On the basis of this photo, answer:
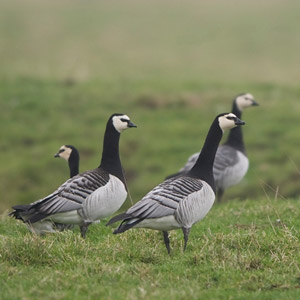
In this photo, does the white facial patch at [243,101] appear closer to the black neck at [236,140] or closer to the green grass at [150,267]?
the black neck at [236,140]

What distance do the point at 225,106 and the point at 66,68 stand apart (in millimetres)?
9843

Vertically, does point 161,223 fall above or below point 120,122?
below

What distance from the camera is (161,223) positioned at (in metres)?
8.27

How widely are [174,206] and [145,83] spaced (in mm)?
19118

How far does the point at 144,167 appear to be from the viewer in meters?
19.0

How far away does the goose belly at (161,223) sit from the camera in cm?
812

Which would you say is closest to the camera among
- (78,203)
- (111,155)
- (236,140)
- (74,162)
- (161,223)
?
(161,223)

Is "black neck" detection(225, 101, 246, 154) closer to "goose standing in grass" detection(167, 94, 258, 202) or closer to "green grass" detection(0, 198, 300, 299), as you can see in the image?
"goose standing in grass" detection(167, 94, 258, 202)

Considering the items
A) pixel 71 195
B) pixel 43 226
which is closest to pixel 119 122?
pixel 71 195

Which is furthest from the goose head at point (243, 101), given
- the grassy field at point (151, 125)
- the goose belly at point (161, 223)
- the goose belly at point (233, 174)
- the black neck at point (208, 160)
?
the goose belly at point (161, 223)

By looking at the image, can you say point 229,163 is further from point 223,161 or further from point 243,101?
point 243,101

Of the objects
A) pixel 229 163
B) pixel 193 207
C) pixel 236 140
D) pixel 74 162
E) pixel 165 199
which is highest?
pixel 165 199

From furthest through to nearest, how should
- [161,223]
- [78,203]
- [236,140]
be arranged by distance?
[236,140]
[78,203]
[161,223]

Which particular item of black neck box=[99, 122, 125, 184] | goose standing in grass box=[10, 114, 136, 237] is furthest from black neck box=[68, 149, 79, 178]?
goose standing in grass box=[10, 114, 136, 237]
